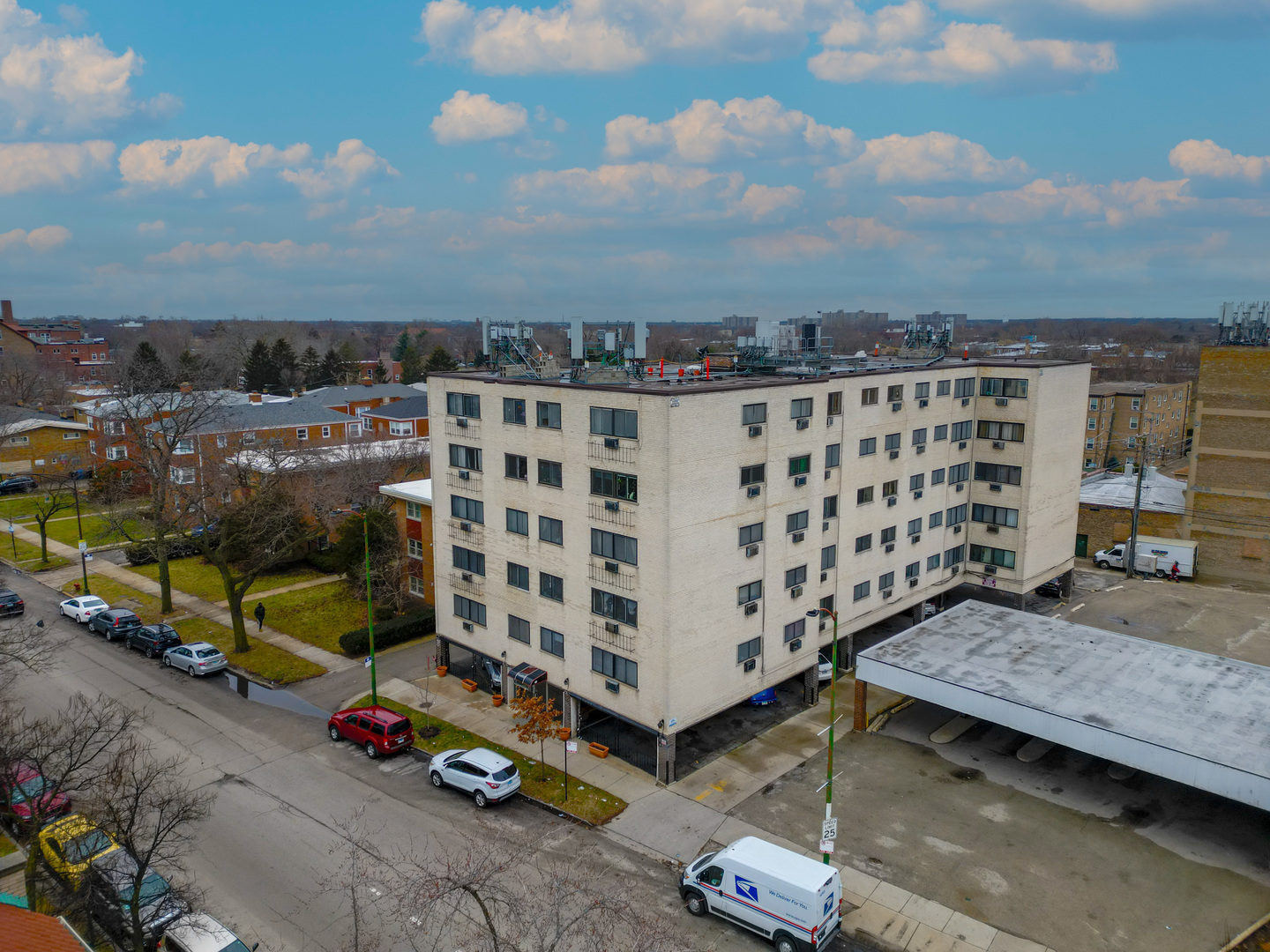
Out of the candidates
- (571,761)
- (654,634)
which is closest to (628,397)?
(654,634)

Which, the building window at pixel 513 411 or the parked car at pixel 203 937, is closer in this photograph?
the parked car at pixel 203 937

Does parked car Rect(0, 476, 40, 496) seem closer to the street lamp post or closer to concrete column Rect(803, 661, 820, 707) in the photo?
concrete column Rect(803, 661, 820, 707)

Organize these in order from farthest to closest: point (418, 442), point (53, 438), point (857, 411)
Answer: point (53, 438), point (418, 442), point (857, 411)

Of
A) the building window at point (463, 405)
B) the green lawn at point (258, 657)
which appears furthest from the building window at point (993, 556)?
the green lawn at point (258, 657)

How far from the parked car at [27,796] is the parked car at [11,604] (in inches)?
1056

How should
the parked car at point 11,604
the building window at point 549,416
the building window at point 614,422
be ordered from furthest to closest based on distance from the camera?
the parked car at point 11,604
the building window at point 549,416
the building window at point 614,422

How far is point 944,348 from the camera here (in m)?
52.2

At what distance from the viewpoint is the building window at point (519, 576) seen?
112ft

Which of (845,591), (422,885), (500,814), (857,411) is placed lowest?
(500,814)

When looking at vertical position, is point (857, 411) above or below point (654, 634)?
above

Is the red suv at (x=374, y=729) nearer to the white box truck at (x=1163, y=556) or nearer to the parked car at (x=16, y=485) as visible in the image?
the white box truck at (x=1163, y=556)

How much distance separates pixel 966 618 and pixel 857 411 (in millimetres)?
11220

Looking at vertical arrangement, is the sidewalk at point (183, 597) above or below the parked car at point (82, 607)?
below

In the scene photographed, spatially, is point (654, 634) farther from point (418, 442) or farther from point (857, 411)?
point (418, 442)
